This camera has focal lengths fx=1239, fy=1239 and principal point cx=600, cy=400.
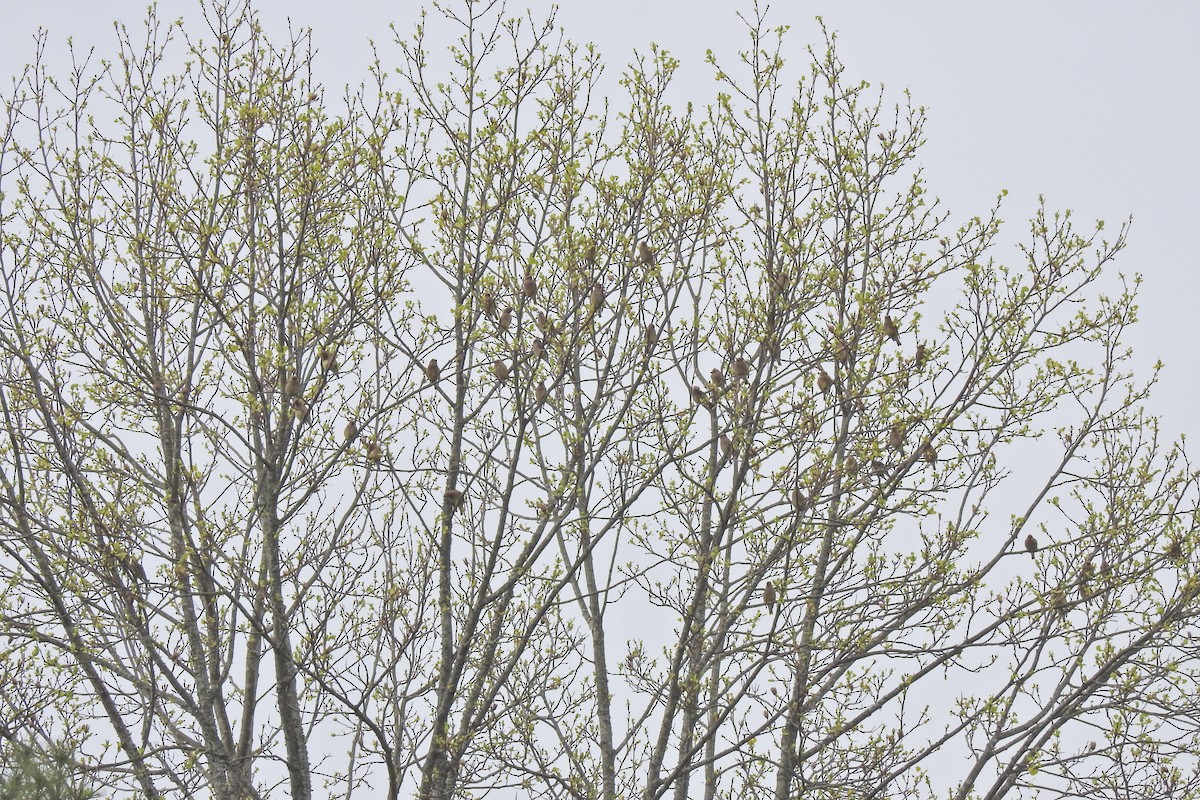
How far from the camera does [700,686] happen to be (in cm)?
671

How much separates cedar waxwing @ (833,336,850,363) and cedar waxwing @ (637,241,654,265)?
1.16 metres

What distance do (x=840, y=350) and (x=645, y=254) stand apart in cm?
127

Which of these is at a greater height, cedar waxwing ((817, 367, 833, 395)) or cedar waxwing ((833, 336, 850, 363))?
cedar waxwing ((833, 336, 850, 363))

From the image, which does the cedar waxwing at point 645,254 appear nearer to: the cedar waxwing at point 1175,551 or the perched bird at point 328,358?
the perched bird at point 328,358

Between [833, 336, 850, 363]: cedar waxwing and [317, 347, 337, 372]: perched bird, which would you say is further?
[833, 336, 850, 363]: cedar waxwing

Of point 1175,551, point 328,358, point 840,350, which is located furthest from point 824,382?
point 328,358

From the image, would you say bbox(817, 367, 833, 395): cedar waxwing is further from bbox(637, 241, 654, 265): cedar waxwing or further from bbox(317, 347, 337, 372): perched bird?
bbox(317, 347, 337, 372): perched bird

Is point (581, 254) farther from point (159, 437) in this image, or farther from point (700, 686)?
point (159, 437)

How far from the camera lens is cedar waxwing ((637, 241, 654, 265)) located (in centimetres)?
713

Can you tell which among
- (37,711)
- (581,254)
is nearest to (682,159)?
(581,254)

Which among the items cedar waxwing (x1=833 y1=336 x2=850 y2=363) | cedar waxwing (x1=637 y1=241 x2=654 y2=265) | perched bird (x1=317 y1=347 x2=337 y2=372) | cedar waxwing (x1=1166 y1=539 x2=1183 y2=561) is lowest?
cedar waxwing (x1=1166 y1=539 x2=1183 y2=561)

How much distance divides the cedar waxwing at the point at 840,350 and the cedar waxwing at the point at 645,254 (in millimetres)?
1161

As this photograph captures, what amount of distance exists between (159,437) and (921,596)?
5383 millimetres

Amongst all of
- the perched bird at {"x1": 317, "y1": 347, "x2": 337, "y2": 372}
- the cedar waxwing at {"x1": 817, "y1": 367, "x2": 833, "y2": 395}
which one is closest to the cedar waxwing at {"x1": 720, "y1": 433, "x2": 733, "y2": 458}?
the cedar waxwing at {"x1": 817, "y1": 367, "x2": 833, "y2": 395}
